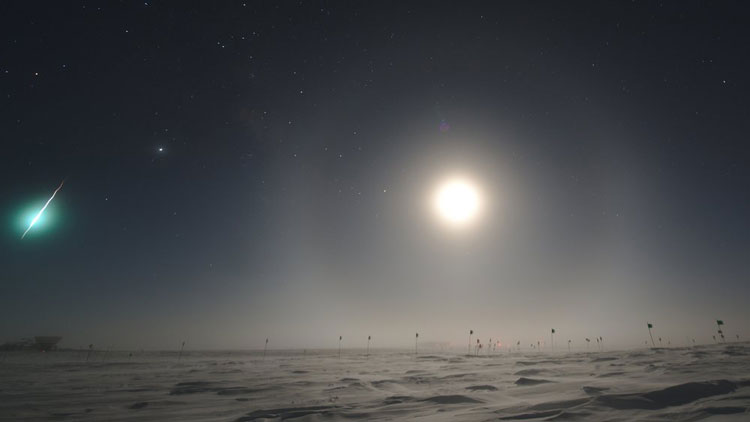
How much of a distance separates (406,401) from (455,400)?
2134 mm

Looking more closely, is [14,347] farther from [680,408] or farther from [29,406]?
[680,408]

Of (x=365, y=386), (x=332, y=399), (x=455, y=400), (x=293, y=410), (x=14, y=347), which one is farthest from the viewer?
(x=14, y=347)

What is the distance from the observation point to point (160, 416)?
12.5m

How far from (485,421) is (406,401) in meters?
5.33

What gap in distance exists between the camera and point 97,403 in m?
15.7

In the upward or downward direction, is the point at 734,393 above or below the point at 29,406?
above

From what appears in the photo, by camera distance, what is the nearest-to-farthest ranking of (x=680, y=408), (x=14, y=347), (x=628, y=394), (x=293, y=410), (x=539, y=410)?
(x=680, y=408) < (x=539, y=410) < (x=628, y=394) < (x=293, y=410) < (x=14, y=347)

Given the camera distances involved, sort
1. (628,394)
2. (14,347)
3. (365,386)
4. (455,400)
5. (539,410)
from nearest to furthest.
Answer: (539,410)
(628,394)
(455,400)
(365,386)
(14,347)

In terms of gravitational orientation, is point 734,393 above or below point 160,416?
above

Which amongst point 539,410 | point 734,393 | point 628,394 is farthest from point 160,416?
point 734,393

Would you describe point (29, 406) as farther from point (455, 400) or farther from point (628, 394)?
point (628, 394)

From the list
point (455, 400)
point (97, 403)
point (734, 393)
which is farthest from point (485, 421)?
point (97, 403)

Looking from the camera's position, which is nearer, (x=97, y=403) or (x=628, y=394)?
(x=628, y=394)

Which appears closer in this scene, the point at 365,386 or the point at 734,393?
the point at 734,393
